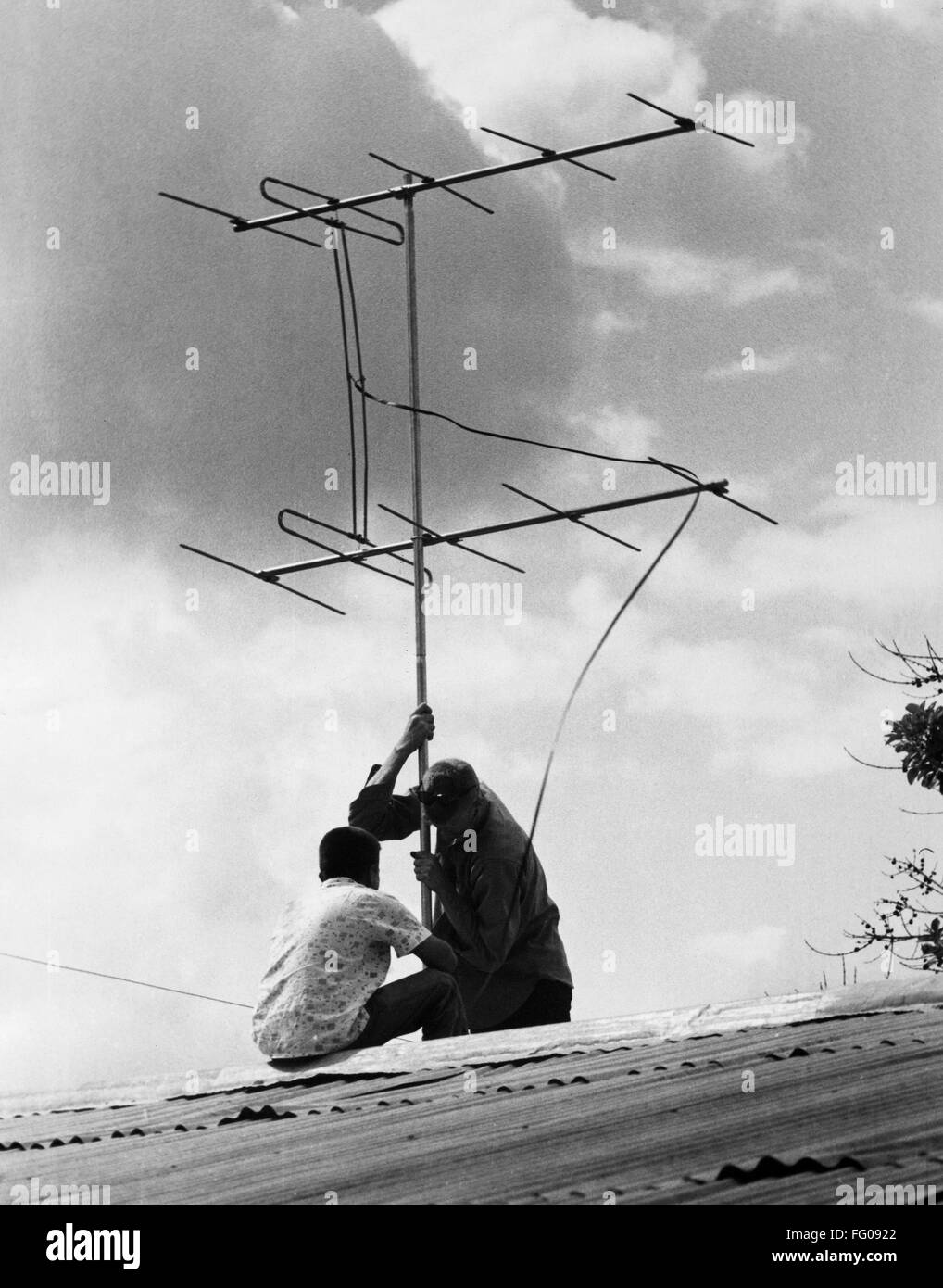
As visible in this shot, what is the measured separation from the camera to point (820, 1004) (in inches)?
202

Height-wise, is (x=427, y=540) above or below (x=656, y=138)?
below

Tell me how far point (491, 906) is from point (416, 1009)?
42.7 inches

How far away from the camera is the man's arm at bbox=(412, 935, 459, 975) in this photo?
20.3 ft

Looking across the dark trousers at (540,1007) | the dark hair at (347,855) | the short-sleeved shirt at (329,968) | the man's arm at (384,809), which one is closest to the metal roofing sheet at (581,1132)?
the short-sleeved shirt at (329,968)

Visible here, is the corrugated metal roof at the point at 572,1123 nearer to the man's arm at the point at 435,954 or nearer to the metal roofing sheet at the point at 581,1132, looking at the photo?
the metal roofing sheet at the point at 581,1132

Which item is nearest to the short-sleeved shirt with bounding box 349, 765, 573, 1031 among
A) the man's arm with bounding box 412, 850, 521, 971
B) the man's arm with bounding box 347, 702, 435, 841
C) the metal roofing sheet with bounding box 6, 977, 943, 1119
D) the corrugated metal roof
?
the man's arm with bounding box 412, 850, 521, 971

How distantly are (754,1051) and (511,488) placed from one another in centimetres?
512

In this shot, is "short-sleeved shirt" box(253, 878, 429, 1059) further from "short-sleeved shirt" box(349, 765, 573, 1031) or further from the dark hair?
"short-sleeved shirt" box(349, 765, 573, 1031)

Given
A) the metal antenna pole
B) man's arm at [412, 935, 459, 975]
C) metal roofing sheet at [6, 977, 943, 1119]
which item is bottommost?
A: metal roofing sheet at [6, 977, 943, 1119]

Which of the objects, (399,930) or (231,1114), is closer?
(231,1114)

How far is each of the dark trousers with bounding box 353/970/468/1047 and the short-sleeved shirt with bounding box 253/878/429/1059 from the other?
0.14 feet

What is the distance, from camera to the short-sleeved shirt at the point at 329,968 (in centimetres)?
601
